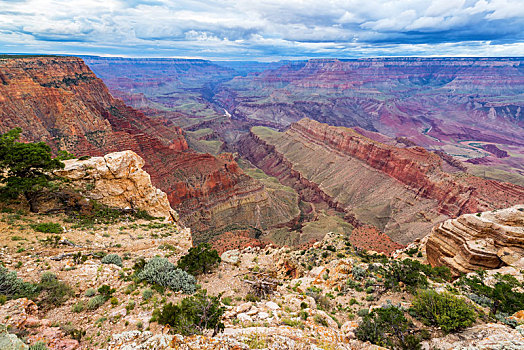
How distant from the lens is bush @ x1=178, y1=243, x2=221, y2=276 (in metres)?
20.0

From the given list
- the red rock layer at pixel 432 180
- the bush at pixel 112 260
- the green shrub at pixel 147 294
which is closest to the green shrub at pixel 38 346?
the green shrub at pixel 147 294

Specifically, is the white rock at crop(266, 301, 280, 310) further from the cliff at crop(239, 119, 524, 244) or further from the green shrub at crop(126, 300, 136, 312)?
the cliff at crop(239, 119, 524, 244)

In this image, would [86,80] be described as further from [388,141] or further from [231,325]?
[388,141]

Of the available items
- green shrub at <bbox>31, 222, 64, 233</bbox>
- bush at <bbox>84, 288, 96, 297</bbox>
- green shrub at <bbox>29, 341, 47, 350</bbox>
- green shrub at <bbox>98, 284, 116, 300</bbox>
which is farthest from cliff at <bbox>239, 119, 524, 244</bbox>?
green shrub at <bbox>29, 341, 47, 350</bbox>

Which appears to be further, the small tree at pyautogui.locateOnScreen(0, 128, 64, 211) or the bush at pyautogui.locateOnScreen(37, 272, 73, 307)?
the small tree at pyautogui.locateOnScreen(0, 128, 64, 211)

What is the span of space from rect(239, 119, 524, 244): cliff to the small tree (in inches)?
2802

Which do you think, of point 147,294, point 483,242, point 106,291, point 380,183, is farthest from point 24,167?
point 380,183

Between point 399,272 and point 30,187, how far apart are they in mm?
34677

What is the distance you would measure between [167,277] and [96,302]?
429 centimetres

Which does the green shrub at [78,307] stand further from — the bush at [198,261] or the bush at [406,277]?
the bush at [406,277]

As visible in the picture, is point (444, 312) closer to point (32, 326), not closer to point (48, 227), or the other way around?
point (32, 326)

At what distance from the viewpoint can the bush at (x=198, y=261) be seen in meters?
20.0

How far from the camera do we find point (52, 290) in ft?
43.9

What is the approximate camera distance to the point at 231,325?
12.8m
